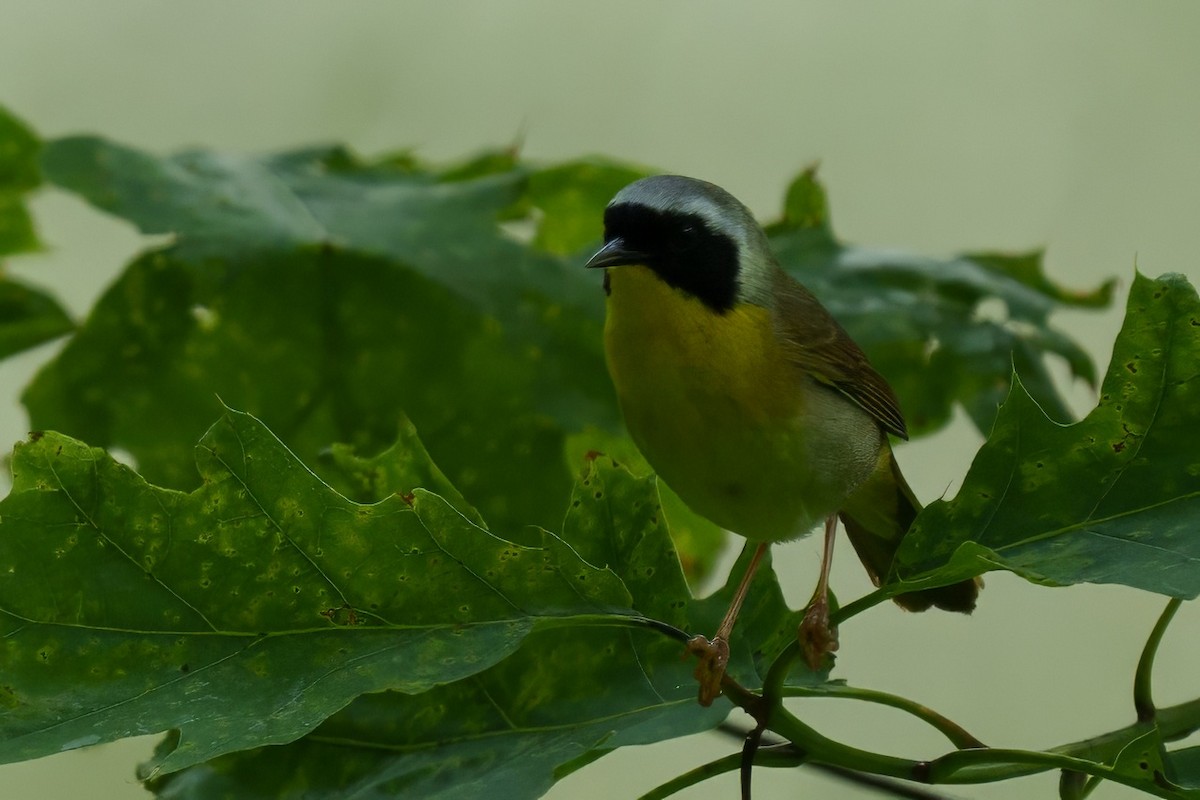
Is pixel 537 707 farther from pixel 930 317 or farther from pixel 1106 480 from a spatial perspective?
pixel 930 317

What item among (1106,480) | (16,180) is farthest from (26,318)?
(1106,480)

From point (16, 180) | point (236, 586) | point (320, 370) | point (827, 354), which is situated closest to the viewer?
point (236, 586)

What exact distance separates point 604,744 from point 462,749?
0.16m

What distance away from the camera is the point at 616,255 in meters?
1.43

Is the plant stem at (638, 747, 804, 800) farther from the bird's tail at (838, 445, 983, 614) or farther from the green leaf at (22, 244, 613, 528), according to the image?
the green leaf at (22, 244, 613, 528)

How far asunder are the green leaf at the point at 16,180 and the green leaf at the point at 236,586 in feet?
4.17

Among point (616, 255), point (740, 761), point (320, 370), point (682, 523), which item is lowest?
point (682, 523)

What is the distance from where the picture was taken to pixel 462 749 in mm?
1112

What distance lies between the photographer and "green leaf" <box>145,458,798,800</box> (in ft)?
3.56

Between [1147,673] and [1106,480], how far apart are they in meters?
0.27

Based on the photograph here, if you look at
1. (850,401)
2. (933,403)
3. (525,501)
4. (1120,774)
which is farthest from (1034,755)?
(933,403)

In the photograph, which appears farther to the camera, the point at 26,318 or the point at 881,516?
the point at 26,318

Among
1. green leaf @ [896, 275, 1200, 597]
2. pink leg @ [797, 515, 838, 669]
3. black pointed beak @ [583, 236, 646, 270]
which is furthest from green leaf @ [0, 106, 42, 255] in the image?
green leaf @ [896, 275, 1200, 597]

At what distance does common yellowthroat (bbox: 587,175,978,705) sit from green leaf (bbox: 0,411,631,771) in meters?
0.28
